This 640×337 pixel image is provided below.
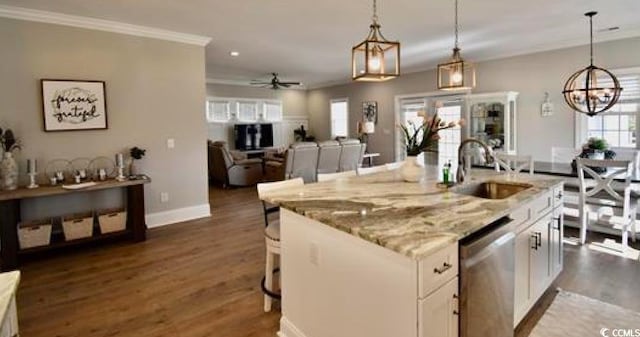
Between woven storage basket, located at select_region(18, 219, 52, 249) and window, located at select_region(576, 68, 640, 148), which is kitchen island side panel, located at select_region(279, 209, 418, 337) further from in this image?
window, located at select_region(576, 68, 640, 148)

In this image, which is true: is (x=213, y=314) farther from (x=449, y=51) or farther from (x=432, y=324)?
(x=449, y=51)

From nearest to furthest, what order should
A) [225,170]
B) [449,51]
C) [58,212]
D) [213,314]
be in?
[213,314]
[58,212]
[449,51]
[225,170]

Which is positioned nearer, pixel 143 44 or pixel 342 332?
pixel 342 332

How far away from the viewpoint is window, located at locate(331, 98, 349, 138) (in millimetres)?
10031

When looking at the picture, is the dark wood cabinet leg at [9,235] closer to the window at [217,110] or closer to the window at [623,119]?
the window at [217,110]

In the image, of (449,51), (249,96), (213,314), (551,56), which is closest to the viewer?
(213,314)

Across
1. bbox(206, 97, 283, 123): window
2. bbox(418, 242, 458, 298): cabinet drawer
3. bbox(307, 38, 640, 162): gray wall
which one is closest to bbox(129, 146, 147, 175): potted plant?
bbox(418, 242, 458, 298): cabinet drawer

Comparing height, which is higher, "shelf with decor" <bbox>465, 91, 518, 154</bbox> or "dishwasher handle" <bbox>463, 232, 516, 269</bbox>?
"shelf with decor" <bbox>465, 91, 518, 154</bbox>

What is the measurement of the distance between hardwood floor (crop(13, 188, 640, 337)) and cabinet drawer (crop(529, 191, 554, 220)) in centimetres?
73

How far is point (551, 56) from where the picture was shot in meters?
5.73

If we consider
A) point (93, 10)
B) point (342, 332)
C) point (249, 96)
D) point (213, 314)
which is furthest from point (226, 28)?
point (249, 96)

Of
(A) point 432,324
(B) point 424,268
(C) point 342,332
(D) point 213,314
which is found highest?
(B) point 424,268

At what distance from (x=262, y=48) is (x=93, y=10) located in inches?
96.4

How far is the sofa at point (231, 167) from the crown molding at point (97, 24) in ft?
9.44
